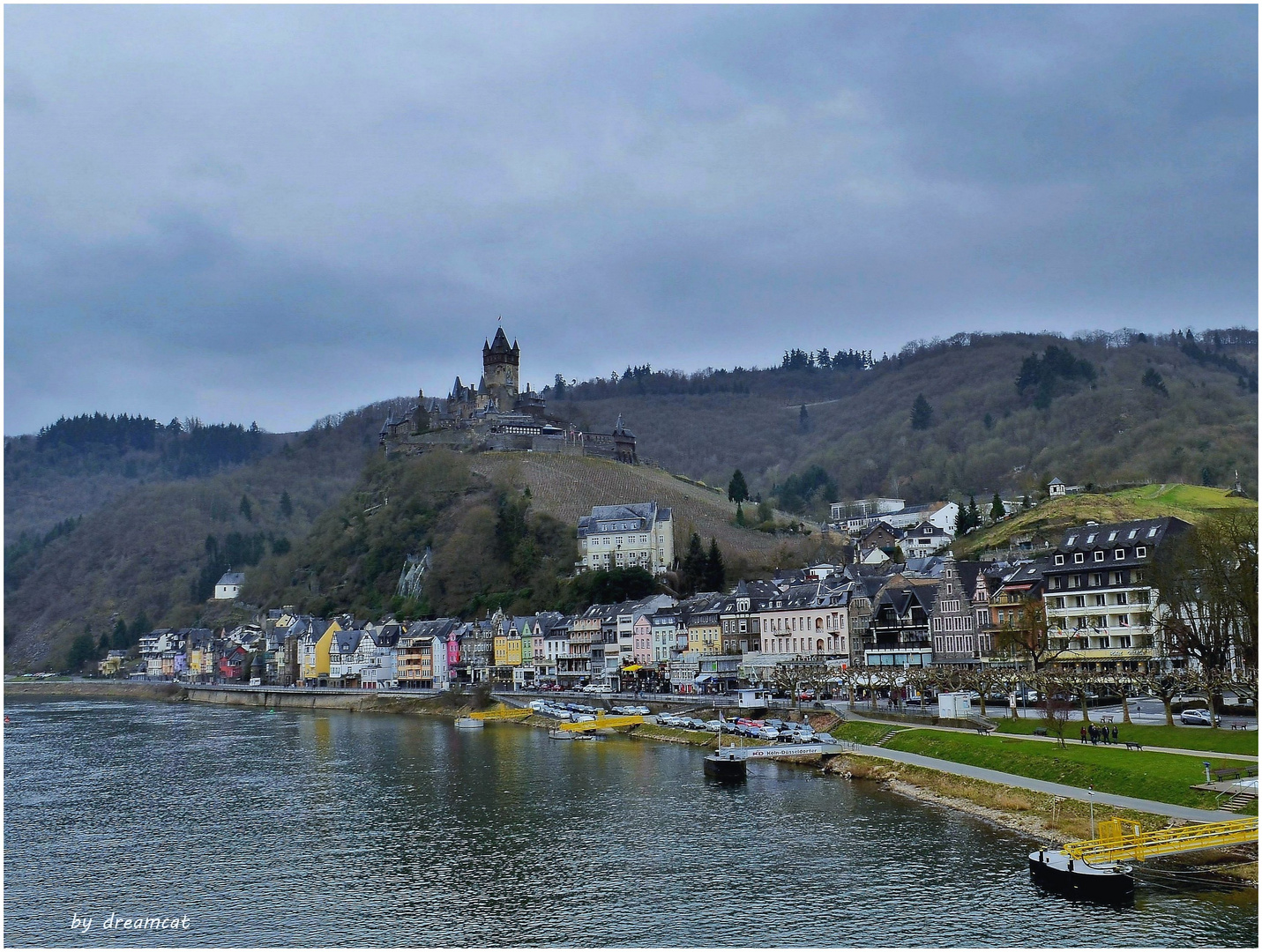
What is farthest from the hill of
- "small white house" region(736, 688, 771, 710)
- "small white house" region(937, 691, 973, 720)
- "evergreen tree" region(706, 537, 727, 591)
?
"small white house" region(937, 691, 973, 720)

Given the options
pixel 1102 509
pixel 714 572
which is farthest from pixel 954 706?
pixel 714 572

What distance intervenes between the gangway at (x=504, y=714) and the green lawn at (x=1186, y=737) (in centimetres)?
5328

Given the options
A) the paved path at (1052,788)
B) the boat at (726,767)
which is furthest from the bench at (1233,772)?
the boat at (726,767)

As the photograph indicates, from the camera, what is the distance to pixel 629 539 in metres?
153

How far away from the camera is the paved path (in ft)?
132

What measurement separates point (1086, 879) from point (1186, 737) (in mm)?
17811

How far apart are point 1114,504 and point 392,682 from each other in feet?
268

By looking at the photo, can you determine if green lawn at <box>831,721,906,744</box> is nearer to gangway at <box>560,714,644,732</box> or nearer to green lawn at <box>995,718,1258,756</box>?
green lawn at <box>995,718,1258,756</box>

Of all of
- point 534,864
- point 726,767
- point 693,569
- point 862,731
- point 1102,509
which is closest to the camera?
point 534,864

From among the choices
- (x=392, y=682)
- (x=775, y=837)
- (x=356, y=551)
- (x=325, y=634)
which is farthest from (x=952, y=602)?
(x=356, y=551)

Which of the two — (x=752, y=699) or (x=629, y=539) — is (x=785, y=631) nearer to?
(x=752, y=699)

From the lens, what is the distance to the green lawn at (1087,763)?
43000 mm

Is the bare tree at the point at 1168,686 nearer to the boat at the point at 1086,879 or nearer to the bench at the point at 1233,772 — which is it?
the bench at the point at 1233,772

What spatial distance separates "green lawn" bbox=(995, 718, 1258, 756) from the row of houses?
53.3 feet
